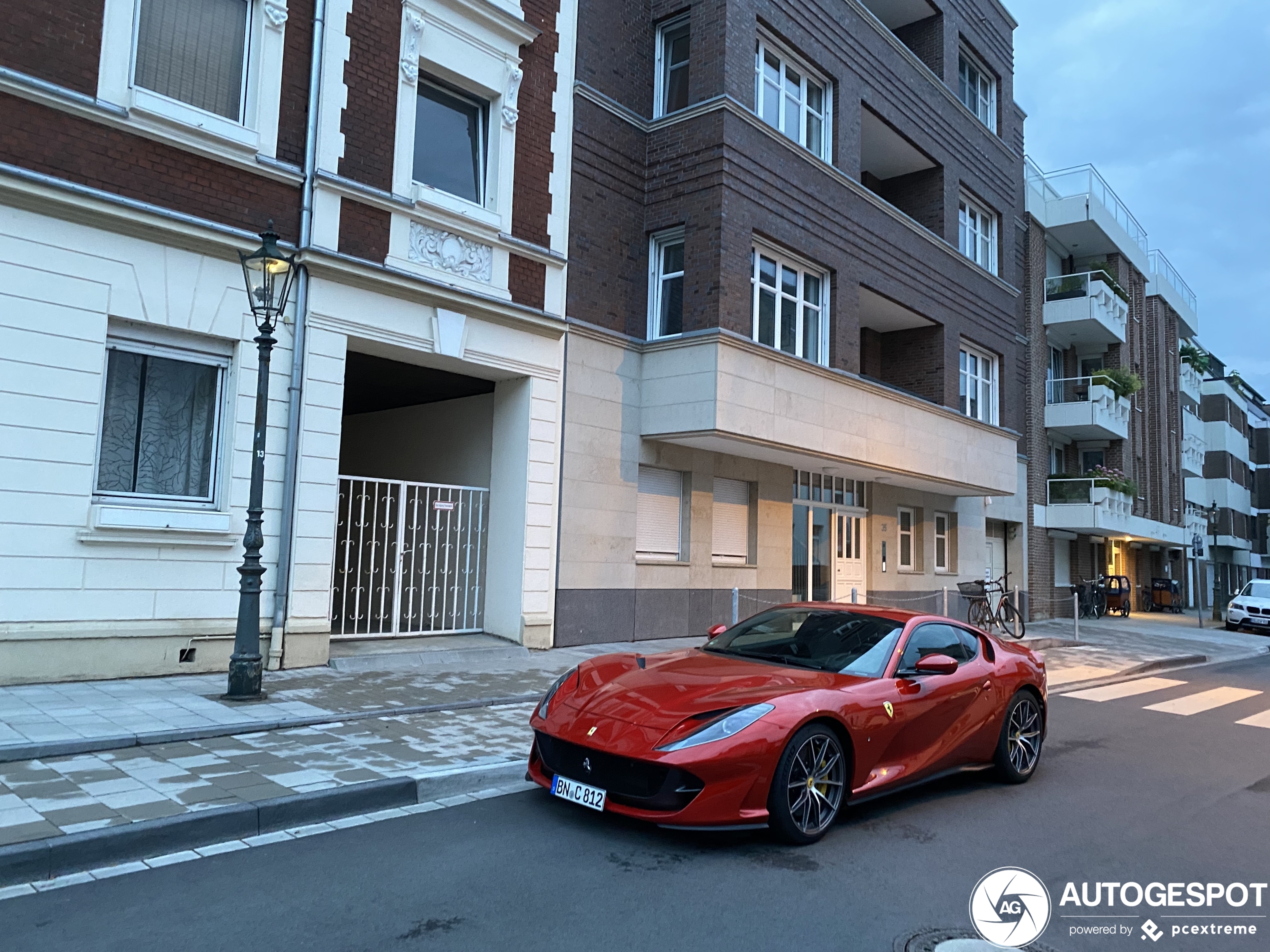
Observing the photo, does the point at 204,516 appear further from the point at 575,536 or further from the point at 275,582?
the point at 575,536

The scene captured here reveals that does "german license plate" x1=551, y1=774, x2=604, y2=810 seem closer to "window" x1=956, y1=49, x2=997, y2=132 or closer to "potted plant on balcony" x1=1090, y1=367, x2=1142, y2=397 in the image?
"window" x1=956, y1=49, x2=997, y2=132

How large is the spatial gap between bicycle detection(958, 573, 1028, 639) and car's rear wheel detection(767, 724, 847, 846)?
506 inches

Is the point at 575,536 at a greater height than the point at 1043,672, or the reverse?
the point at 575,536

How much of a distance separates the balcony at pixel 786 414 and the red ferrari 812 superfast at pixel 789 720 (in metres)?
6.89

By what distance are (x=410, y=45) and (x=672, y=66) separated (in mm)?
5346

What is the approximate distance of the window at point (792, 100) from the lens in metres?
15.6

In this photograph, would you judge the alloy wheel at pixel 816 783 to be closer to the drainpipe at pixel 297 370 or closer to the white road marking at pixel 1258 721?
the drainpipe at pixel 297 370

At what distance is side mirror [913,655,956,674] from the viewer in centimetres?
594

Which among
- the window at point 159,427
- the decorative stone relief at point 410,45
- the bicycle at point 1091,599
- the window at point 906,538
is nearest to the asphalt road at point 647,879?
the window at point 159,427

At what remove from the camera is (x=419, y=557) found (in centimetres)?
1323

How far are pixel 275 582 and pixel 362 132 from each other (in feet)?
17.5

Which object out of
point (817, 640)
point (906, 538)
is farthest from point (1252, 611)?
point (817, 640)

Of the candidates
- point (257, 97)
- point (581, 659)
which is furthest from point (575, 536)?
point (257, 97)

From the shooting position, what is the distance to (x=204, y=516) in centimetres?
952
